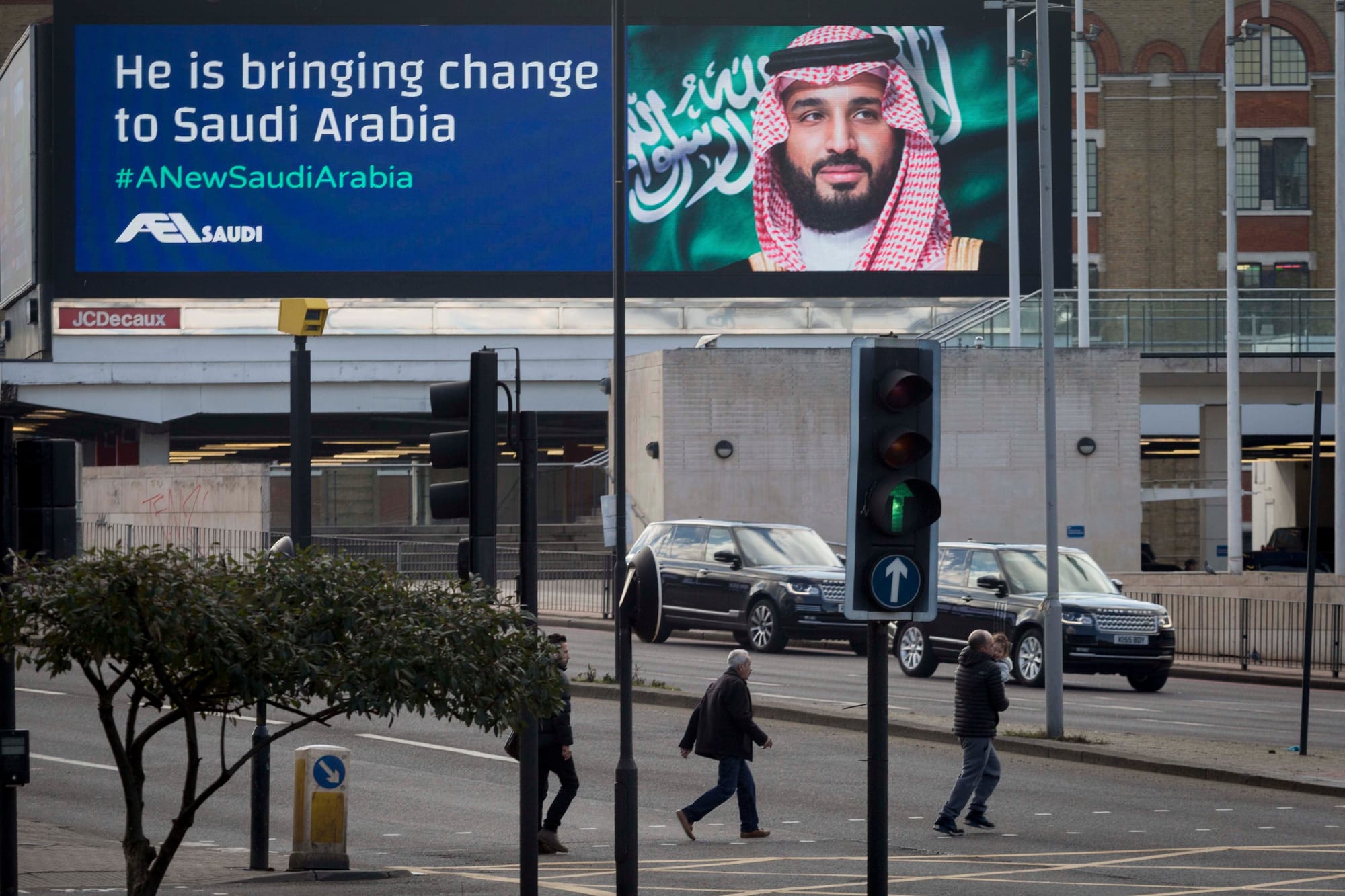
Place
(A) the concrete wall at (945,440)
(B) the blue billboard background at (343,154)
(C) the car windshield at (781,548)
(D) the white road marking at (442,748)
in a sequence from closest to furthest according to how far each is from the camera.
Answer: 1. (D) the white road marking at (442,748)
2. (C) the car windshield at (781,548)
3. (A) the concrete wall at (945,440)
4. (B) the blue billboard background at (343,154)

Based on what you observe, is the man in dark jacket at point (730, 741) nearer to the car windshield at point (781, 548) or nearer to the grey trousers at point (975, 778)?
the grey trousers at point (975, 778)

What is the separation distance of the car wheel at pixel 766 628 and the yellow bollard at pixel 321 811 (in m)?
15.8

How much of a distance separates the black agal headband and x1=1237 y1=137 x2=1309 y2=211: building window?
13.3 metres

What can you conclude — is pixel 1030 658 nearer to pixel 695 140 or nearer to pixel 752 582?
pixel 752 582

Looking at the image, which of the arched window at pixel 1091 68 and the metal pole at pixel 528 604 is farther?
the arched window at pixel 1091 68

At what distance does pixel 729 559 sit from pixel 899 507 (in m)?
20.5

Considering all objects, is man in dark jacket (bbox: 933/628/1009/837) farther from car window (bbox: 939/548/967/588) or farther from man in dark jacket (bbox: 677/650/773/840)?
car window (bbox: 939/548/967/588)

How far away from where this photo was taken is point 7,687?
947 cm

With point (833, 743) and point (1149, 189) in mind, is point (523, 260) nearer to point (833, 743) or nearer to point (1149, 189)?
point (1149, 189)

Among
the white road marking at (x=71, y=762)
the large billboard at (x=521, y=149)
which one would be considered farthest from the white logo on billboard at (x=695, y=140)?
the white road marking at (x=71, y=762)

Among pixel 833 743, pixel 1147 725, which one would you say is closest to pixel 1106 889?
pixel 833 743

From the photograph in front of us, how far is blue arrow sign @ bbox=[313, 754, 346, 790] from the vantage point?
13.0 m

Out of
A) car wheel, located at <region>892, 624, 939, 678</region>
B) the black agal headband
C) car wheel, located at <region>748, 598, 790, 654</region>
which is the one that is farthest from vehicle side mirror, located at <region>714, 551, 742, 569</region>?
the black agal headband

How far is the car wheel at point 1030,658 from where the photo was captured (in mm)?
25094
